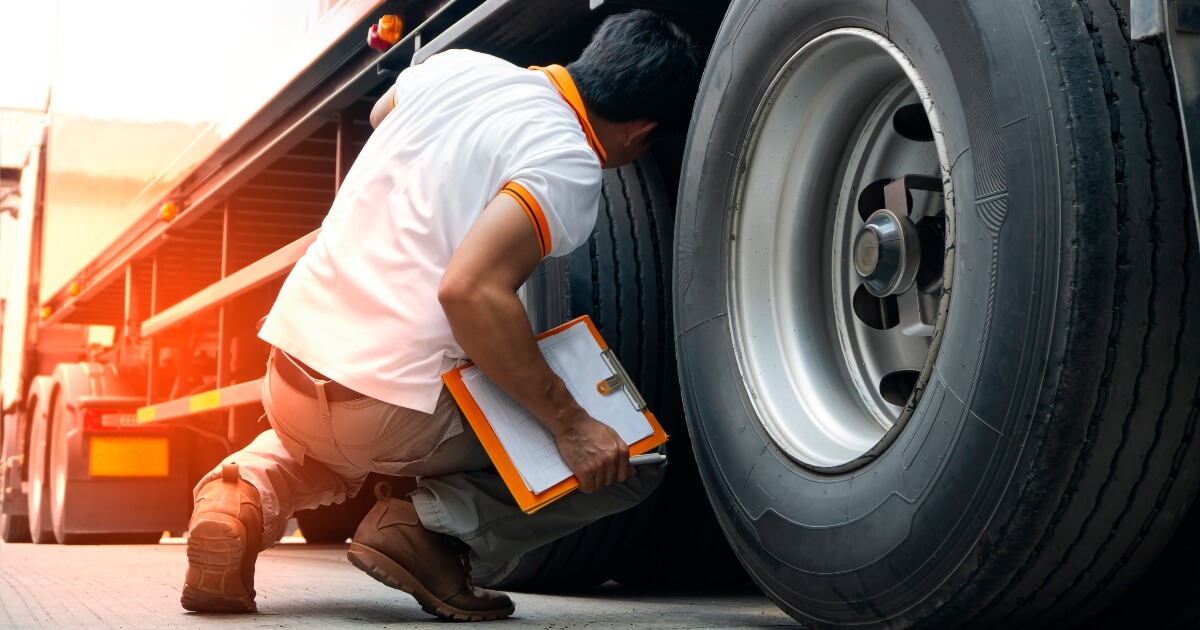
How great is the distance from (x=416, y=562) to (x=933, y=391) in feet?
3.52

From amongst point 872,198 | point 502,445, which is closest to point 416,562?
point 502,445

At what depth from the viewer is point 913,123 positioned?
6.93ft

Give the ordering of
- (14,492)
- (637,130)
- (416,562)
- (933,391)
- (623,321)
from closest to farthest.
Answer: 1. (933,391)
2. (416,562)
3. (637,130)
4. (623,321)
5. (14,492)

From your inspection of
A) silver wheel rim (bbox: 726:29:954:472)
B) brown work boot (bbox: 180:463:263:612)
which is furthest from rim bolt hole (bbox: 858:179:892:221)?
brown work boot (bbox: 180:463:263:612)

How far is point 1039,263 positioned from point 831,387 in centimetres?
65

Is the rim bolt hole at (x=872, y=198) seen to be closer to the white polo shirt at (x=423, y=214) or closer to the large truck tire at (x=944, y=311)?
the large truck tire at (x=944, y=311)

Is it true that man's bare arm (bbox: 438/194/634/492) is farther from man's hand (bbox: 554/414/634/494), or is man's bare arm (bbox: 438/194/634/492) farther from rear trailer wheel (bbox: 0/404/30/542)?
rear trailer wheel (bbox: 0/404/30/542)

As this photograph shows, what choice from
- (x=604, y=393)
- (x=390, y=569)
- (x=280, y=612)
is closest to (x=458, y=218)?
(x=604, y=393)

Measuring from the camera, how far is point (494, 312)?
6.63 ft

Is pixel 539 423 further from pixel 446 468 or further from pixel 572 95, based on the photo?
pixel 572 95

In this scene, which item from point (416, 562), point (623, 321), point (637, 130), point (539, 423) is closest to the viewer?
point (539, 423)

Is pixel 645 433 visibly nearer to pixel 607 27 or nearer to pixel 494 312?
pixel 494 312

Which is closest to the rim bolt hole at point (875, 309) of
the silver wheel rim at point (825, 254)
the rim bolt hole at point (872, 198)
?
the silver wheel rim at point (825, 254)

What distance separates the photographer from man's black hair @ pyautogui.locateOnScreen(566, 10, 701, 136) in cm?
237
